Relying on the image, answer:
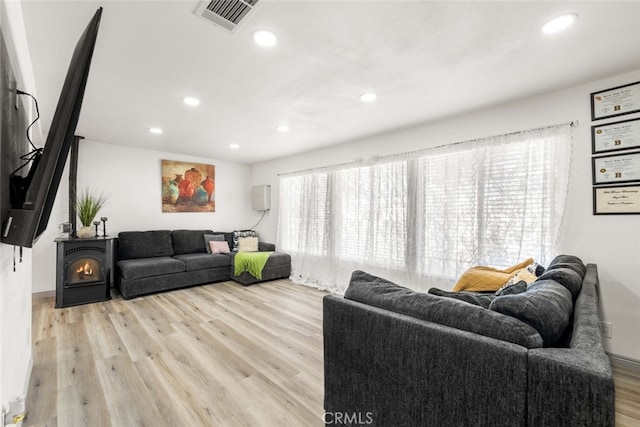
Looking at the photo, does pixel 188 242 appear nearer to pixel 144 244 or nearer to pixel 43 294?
pixel 144 244

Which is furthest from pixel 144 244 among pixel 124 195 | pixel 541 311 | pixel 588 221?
pixel 588 221

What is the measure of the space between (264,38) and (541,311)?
2082mm

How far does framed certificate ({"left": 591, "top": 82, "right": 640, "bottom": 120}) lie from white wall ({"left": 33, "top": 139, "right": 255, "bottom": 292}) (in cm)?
575

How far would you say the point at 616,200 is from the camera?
2.32m

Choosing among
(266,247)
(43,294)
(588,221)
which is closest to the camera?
(588,221)

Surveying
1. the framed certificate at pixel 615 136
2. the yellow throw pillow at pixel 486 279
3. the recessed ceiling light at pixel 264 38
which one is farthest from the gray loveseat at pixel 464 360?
the recessed ceiling light at pixel 264 38

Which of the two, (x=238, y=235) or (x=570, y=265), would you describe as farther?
(x=238, y=235)

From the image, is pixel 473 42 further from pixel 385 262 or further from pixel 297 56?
pixel 385 262

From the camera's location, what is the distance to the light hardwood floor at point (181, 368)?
1.73 metres

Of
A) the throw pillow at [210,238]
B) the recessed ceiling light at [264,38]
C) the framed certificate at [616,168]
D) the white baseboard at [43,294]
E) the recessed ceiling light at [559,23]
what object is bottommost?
the white baseboard at [43,294]

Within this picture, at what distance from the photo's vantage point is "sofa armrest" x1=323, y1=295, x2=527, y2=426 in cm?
94

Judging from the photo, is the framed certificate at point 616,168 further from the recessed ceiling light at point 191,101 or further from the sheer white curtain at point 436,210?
the recessed ceiling light at point 191,101

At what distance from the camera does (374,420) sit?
4.37 ft

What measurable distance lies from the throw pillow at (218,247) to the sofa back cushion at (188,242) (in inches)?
6.9
